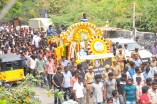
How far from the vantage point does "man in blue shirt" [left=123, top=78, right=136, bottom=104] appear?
11.5m

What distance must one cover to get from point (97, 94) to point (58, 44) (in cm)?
752

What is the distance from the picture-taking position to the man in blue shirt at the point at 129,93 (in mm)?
11539

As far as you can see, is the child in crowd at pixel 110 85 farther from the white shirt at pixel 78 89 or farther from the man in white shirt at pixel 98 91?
the white shirt at pixel 78 89

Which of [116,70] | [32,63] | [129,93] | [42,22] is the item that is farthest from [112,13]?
[129,93]

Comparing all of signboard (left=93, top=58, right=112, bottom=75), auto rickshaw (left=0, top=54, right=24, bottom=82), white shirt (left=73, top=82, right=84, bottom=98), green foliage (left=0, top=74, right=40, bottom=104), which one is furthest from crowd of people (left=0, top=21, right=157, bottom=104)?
green foliage (left=0, top=74, right=40, bottom=104)

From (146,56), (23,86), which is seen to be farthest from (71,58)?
(23,86)

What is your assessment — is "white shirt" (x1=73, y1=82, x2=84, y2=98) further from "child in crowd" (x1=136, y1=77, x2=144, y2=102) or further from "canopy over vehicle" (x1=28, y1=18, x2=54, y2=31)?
"canopy over vehicle" (x1=28, y1=18, x2=54, y2=31)

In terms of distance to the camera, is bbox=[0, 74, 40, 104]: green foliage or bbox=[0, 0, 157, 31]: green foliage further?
bbox=[0, 0, 157, 31]: green foliage

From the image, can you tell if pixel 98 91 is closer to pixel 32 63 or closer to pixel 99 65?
pixel 99 65

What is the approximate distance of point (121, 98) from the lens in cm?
1228

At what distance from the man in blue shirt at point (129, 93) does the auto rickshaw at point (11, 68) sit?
695cm

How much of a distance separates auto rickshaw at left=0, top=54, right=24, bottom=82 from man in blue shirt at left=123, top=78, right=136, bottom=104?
22.8ft

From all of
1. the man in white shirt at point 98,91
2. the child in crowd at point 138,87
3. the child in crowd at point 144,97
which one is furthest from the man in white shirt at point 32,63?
the child in crowd at point 144,97

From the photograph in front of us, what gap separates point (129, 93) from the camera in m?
11.6
